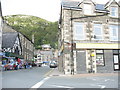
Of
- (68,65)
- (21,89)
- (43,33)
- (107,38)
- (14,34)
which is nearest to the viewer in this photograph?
(21,89)

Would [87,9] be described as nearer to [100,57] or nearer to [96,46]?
[96,46]

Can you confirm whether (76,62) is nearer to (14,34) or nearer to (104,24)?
(104,24)

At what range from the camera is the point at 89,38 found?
61.8 ft

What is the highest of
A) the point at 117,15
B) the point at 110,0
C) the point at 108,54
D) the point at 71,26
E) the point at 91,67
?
the point at 110,0

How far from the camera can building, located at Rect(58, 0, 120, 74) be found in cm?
1828

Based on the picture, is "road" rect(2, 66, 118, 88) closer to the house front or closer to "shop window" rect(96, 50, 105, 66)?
"shop window" rect(96, 50, 105, 66)

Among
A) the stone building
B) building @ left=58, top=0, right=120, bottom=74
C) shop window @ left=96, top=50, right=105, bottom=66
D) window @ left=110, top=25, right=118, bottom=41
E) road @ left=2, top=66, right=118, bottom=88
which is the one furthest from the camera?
the stone building

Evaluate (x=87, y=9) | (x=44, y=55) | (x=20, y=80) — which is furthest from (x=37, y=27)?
(x=20, y=80)

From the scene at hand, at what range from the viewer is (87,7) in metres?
19.4

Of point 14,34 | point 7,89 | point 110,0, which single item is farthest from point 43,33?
point 7,89

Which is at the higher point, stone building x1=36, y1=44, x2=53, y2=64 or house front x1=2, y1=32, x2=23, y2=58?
house front x1=2, y1=32, x2=23, y2=58

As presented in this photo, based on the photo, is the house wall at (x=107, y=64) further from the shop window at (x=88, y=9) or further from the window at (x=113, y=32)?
the shop window at (x=88, y=9)

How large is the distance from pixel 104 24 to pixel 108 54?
3.56m

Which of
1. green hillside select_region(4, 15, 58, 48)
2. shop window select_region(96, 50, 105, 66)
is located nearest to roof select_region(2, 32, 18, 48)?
shop window select_region(96, 50, 105, 66)
